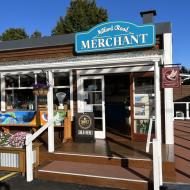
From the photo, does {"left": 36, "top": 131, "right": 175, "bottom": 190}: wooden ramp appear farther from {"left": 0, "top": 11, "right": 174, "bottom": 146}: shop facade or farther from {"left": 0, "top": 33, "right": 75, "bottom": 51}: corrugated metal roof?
{"left": 0, "top": 33, "right": 75, "bottom": 51}: corrugated metal roof

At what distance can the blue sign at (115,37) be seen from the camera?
27.5ft

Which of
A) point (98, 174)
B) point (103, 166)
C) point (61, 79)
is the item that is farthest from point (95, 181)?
point (61, 79)

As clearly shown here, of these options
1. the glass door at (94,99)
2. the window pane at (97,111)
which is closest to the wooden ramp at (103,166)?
the glass door at (94,99)

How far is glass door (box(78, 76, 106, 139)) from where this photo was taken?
9164mm

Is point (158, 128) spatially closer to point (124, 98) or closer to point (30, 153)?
point (30, 153)

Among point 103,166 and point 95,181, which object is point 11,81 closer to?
point 103,166

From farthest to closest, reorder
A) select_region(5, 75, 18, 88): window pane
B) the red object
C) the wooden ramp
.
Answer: select_region(5, 75, 18, 88): window pane → the red object → the wooden ramp

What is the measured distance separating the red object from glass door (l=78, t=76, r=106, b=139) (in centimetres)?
284

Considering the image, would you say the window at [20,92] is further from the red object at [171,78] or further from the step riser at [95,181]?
the red object at [171,78]

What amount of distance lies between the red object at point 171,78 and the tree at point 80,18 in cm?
2621

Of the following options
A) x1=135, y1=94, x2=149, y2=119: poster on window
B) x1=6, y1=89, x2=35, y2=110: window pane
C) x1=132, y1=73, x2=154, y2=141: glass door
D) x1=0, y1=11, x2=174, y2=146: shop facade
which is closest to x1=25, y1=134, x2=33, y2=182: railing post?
x1=0, y1=11, x2=174, y2=146: shop facade

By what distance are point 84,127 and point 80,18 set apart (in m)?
25.3

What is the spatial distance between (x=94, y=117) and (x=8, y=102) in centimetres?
350

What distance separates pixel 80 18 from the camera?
106 ft
